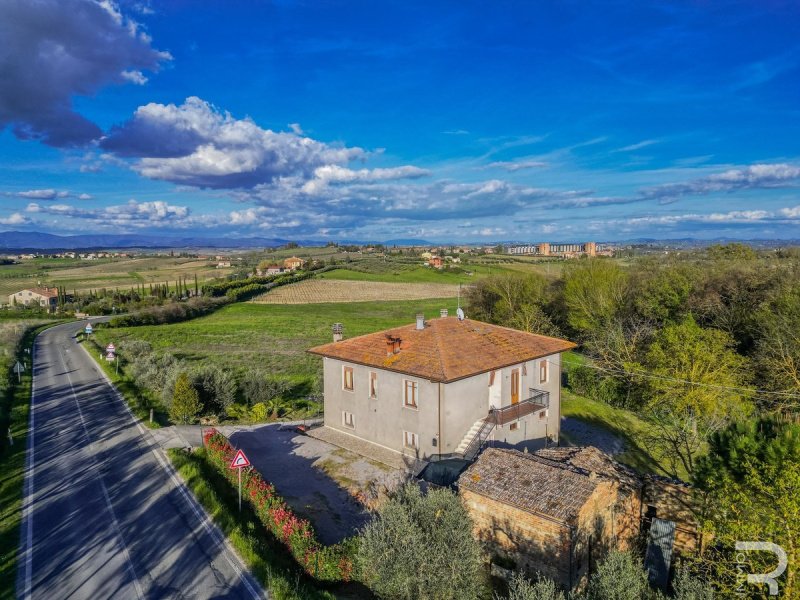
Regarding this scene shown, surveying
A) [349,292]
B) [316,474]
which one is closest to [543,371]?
[316,474]

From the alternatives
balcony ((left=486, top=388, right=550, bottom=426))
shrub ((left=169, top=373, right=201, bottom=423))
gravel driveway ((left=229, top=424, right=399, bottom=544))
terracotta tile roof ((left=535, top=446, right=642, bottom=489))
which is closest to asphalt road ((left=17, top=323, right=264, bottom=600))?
shrub ((left=169, top=373, right=201, bottom=423))

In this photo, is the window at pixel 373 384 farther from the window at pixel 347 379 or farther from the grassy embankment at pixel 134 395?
the grassy embankment at pixel 134 395

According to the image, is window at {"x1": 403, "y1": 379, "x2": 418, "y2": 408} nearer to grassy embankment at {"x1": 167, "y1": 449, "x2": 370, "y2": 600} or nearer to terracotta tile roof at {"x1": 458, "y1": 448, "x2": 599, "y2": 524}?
terracotta tile roof at {"x1": 458, "y1": 448, "x2": 599, "y2": 524}

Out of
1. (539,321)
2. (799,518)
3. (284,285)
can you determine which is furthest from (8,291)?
(799,518)

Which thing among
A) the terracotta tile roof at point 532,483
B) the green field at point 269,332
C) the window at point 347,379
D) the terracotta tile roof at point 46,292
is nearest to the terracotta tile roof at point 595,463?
the terracotta tile roof at point 532,483

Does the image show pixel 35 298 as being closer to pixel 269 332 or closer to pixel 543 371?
pixel 269 332
